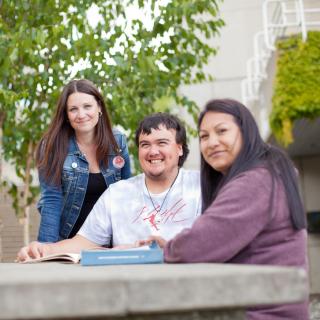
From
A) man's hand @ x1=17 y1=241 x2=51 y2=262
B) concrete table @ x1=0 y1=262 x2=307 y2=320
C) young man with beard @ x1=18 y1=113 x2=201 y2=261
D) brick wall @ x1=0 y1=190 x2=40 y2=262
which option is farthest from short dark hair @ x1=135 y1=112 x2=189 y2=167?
brick wall @ x1=0 y1=190 x2=40 y2=262

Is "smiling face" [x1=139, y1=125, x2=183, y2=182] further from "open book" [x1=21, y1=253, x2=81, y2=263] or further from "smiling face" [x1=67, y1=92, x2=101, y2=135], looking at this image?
"open book" [x1=21, y1=253, x2=81, y2=263]

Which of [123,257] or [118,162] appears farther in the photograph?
[118,162]

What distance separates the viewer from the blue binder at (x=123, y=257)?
5.99ft

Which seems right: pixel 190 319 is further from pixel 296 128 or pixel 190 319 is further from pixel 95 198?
pixel 296 128

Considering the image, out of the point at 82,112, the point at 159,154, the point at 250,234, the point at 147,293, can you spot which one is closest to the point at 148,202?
the point at 159,154

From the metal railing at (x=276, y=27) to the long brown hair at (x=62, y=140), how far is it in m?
3.75

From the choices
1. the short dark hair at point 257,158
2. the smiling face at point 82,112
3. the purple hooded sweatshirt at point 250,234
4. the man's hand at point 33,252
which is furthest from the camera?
the smiling face at point 82,112

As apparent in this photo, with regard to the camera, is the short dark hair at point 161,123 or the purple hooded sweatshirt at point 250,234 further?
the short dark hair at point 161,123

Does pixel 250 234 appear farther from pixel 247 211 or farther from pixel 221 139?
pixel 221 139

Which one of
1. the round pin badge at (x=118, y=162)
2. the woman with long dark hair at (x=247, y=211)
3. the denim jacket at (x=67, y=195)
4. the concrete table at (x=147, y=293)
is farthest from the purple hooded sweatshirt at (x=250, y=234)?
the round pin badge at (x=118, y=162)

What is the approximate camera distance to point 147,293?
41.5 inches

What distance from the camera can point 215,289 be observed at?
42.9 inches

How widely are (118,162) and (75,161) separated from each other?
23cm

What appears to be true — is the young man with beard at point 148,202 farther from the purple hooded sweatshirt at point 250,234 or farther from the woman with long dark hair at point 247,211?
the purple hooded sweatshirt at point 250,234
